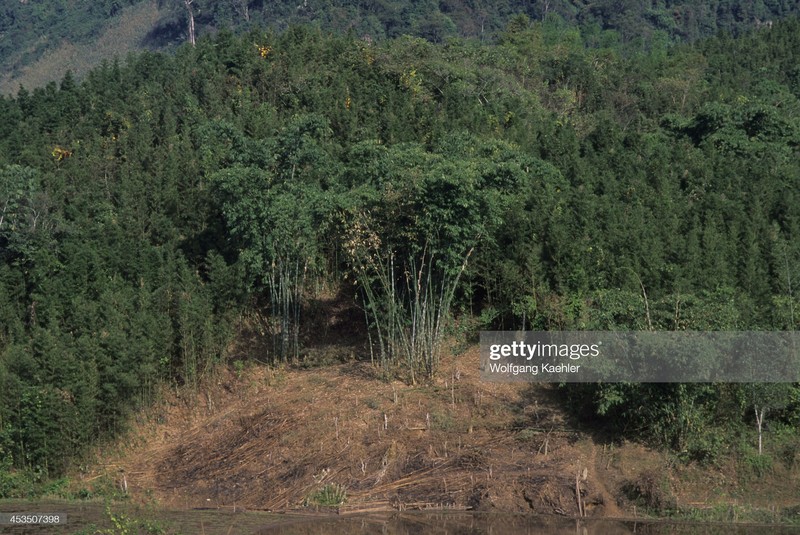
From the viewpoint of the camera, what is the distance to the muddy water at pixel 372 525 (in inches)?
646

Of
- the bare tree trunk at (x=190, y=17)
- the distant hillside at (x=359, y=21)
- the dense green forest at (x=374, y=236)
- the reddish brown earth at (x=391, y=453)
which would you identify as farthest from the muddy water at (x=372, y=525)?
the bare tree trunk at (x=190, y=17)

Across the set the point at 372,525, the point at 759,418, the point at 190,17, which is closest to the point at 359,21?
the point at 190,17

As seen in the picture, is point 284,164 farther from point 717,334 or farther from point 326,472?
point 717,334

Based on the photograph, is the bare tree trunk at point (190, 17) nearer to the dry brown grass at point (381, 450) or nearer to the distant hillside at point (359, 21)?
the distant hillside at point (359, 21)

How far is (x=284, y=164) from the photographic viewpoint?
23.3 meters

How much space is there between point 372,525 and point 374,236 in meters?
5.66

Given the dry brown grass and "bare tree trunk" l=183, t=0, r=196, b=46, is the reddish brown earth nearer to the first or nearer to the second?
the dry brown grass

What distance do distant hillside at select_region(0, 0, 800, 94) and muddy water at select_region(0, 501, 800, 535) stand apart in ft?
123

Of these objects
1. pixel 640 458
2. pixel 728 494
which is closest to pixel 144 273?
pixel 640 458

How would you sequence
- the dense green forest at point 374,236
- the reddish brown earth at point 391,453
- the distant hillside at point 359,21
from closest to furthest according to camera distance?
the reddish brown earth at point 391,453 → the dense green forest at point 374,236 → the distant hillside at point 359,21

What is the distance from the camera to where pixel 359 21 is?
192 ft

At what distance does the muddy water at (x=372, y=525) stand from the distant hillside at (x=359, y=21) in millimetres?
37561

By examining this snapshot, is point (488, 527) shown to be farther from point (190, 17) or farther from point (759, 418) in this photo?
point (190, 17)

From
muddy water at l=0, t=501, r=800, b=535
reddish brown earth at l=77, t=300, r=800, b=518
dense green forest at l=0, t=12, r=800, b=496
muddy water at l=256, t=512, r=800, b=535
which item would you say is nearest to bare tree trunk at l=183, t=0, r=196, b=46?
dense green forest at l=0, t=12, r=800, b=496
